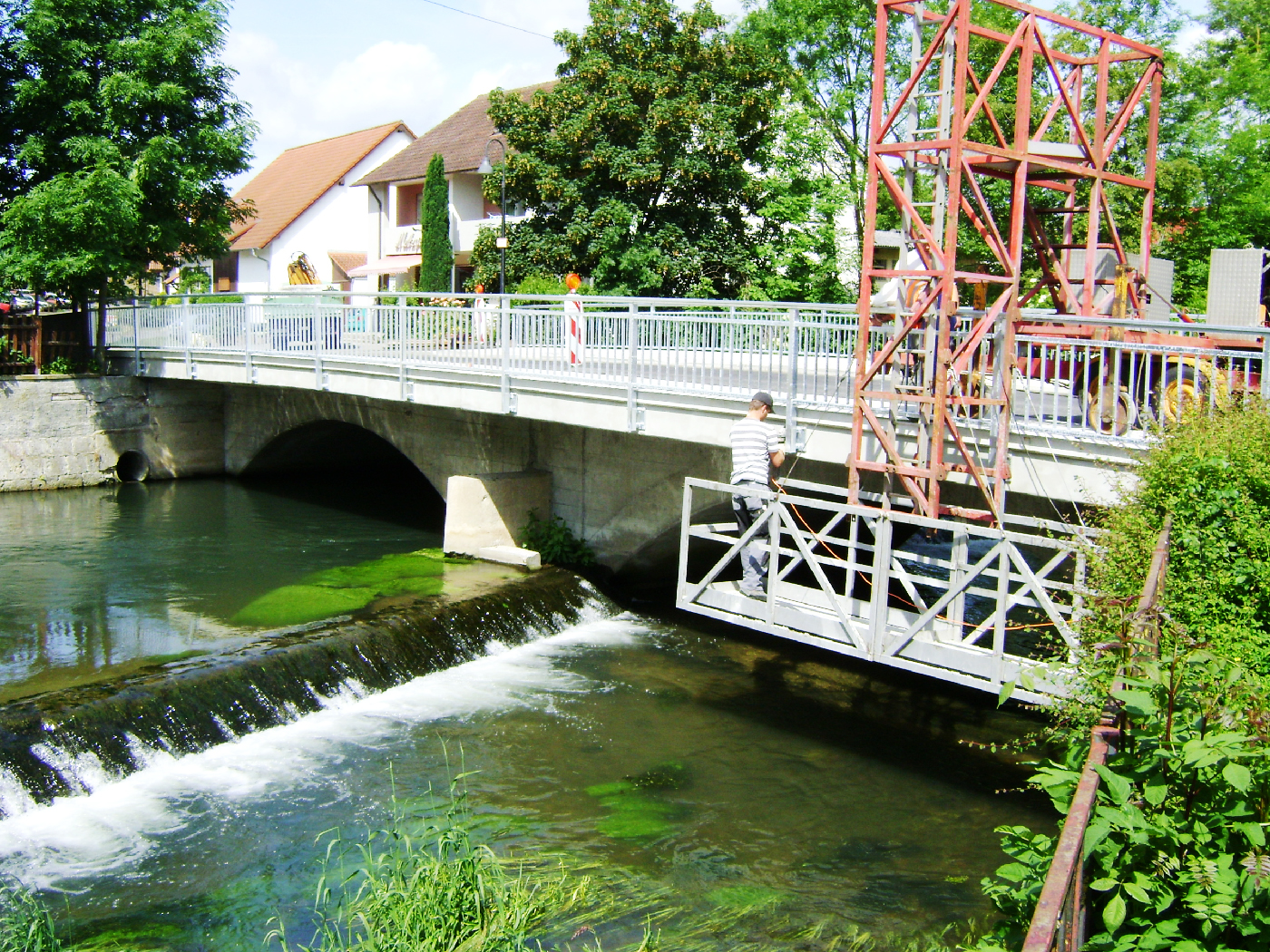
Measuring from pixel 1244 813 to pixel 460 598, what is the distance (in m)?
10.5

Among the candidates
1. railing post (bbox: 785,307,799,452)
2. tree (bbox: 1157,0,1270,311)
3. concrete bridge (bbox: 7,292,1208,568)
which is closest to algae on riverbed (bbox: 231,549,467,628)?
concrete bridge (bbox: 7,292,1208,568)

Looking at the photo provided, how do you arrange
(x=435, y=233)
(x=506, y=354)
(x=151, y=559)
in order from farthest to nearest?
(x=435, y=233)
(x=151, y=559)
(x=506, y=354)

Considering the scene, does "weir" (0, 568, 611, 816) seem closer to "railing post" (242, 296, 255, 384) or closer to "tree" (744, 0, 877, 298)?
"railing post" (242, 296, 255, 384)

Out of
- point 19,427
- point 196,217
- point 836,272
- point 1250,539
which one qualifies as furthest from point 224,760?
point 836,272

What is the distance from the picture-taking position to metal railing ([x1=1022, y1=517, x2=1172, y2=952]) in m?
2.86

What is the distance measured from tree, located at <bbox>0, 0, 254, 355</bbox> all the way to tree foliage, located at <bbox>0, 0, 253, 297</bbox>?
0.02 m

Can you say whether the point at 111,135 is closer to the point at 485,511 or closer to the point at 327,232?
the point at 485,511

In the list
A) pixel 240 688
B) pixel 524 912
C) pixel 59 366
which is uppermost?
pixel 59 366

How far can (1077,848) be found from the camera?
3.23 meters

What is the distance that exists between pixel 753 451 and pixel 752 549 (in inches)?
35.8

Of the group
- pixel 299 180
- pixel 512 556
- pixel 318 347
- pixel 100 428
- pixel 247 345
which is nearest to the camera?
pixel 512 556

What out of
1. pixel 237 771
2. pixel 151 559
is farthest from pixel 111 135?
pixel 237 771

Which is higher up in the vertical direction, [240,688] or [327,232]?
[327,232]

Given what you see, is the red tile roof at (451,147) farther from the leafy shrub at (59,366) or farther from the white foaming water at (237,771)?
the white foaming water at (237,771)
